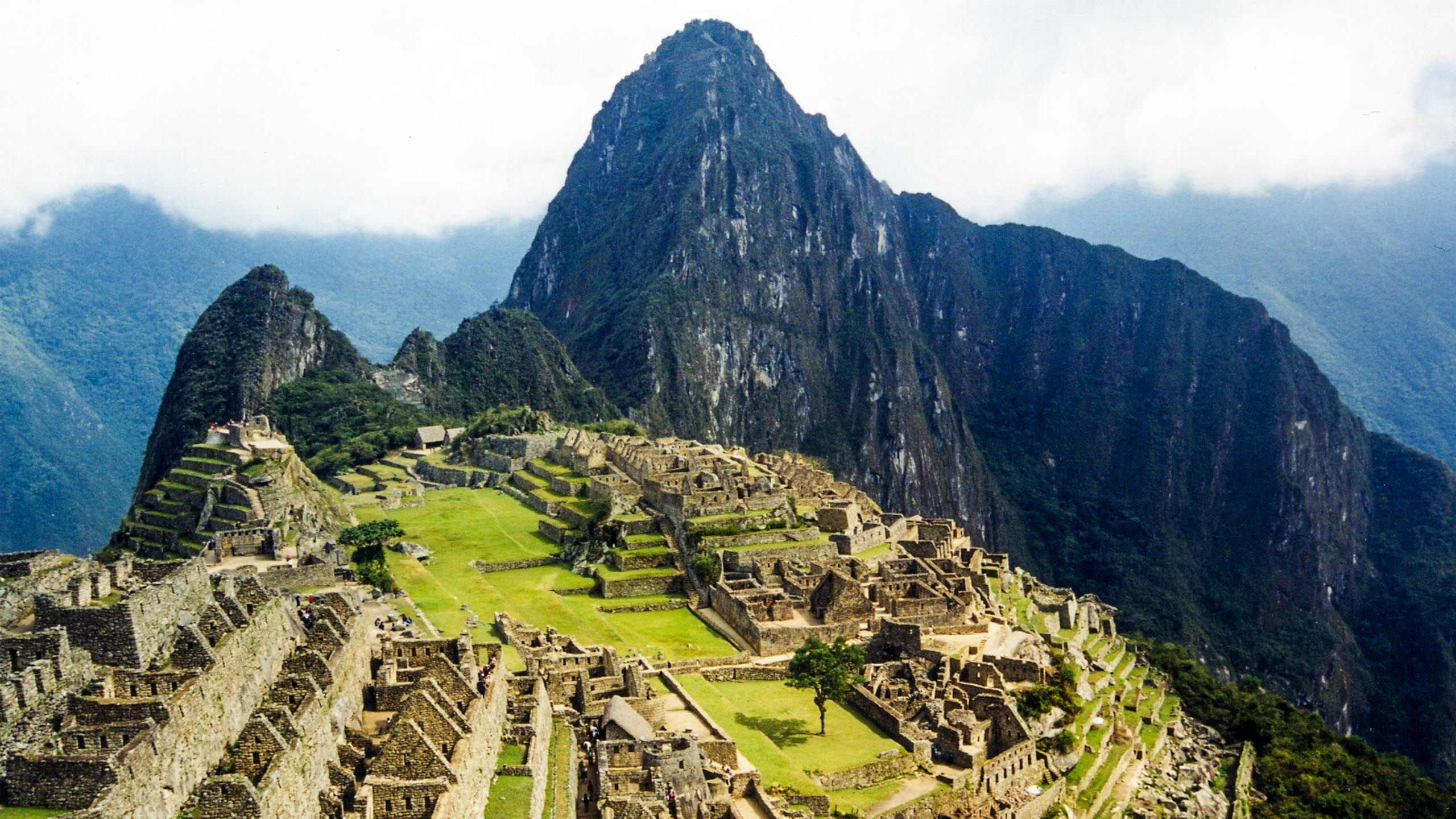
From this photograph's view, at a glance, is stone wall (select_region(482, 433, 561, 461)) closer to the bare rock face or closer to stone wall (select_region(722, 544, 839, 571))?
stone wall (select_region(722, 544, 839, 571))

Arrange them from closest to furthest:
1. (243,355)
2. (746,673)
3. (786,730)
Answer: (786,730), (746,673), (243,355)

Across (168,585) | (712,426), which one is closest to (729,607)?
A: (168,585)

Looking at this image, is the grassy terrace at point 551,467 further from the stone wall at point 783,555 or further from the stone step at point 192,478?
the stone step at point 192,478

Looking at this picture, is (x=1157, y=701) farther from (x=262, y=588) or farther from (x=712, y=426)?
(x=712, y=426)

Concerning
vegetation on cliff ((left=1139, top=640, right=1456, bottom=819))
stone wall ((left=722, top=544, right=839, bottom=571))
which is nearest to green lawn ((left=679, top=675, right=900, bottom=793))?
stone wall ((left=722, top=544, right=839, bottom=571))

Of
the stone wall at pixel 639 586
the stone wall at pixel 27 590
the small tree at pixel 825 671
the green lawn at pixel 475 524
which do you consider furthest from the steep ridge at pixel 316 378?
the stone wall at pixel 27 590

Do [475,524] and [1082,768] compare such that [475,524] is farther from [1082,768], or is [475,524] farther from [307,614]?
[307,614]

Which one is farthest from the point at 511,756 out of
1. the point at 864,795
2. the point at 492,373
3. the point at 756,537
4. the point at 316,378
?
the point at 492,373
